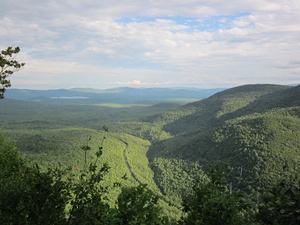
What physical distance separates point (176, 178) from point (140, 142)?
55803 millimetres

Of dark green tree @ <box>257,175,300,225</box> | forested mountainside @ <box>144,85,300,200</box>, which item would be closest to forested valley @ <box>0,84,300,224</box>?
dark green tree @ <box>257,175,300,225</box>

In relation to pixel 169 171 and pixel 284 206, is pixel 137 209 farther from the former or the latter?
pixel 169 171

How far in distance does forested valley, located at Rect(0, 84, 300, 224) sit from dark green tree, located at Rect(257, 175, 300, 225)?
4cm

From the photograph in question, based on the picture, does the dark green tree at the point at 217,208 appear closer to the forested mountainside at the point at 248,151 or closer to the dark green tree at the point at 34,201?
the dark green tree at the point at 34,201

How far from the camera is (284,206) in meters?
8.79

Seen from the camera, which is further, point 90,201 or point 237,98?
point 237,98

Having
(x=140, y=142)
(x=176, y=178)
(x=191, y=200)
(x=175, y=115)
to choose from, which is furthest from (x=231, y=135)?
(x=175, y=115)

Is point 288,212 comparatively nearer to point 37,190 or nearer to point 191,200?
point 191,200

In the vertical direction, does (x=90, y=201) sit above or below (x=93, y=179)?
below

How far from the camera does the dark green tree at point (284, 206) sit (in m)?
8.31

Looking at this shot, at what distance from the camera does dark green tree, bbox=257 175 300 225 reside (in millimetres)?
8312

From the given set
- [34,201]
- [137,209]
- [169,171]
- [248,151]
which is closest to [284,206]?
[137,209]

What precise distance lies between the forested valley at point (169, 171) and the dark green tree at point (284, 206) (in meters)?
0.04

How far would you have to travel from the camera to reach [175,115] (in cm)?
16712
